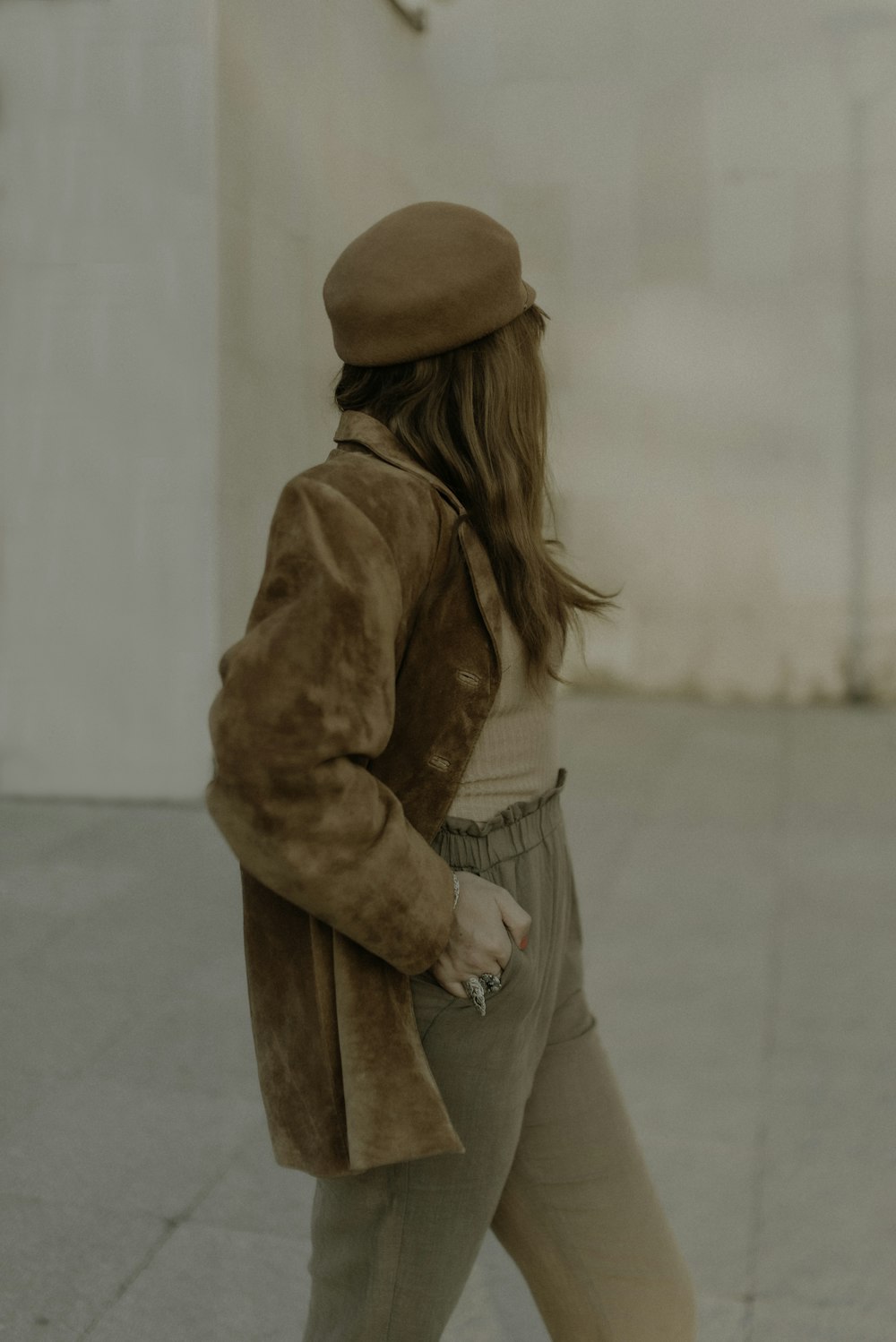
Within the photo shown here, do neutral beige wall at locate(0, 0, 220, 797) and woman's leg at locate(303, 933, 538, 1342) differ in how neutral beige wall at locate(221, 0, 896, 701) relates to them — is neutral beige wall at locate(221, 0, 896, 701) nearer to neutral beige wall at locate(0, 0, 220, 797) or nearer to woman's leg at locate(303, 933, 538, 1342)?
neutral beige wall at locate(0, 0, 220, 797)

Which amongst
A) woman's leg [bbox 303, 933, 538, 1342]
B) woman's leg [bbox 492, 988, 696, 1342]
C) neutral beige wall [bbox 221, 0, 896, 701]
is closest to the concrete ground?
woman's leg [bbox 492, 988, 696, 1342]

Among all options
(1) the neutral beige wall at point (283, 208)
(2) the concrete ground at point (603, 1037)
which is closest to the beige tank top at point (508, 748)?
(2) the concrete ground at point (603, 1037)

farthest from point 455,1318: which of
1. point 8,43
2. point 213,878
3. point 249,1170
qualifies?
point 8,43

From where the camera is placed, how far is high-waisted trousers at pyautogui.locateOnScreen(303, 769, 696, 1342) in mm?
1494

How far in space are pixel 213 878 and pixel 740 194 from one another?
638 cm

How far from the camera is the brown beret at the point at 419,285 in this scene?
4.67 feet

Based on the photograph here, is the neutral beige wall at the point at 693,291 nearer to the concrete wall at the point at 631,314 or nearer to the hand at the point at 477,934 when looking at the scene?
the concrete wall at the point at 631,314

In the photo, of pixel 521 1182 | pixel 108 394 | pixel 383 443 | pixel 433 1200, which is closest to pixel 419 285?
pixel 383 443

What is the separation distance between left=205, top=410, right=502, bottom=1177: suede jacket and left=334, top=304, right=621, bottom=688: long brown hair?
28 millimetres

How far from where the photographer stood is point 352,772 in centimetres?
132

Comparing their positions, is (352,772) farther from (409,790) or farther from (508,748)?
(508,748)

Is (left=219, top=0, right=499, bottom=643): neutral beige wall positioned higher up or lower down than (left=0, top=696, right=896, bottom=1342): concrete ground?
higher up

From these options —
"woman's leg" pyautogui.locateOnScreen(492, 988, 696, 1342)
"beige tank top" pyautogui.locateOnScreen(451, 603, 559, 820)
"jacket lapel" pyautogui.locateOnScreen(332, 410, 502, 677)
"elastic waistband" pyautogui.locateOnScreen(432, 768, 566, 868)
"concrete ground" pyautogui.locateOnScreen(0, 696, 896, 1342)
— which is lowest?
"concrete ground" pyautogui.locateOnScreen(0, 696, 896, 1342)

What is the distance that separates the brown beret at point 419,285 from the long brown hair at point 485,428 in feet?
0.10
